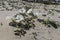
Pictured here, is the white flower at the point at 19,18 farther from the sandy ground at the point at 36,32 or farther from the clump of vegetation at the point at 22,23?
the sandy ground at the point at 36,32

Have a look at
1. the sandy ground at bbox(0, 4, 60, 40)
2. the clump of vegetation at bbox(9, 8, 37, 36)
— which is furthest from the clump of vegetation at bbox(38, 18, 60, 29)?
the clump of vegetation at bbox(9, 8, 37, 36)

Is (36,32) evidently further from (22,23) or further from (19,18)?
(19,18)

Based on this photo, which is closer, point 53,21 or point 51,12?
point 53,21

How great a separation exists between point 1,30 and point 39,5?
3.32 metres

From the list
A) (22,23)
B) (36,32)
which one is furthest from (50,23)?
(22,23)

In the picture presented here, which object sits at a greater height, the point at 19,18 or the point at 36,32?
the point at 19,18

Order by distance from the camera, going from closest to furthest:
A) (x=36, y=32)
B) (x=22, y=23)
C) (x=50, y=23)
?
(x=36, y=32)
(x=22, y=23)
(x=50, y=23)

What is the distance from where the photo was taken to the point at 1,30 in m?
5.76

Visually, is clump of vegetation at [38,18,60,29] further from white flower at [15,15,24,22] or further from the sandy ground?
white flower at [15,15,24,22]

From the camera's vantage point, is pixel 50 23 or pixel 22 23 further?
pixel 50 23

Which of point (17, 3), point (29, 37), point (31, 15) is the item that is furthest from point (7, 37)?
point (17, 3)

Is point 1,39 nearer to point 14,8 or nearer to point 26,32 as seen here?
point 26,32

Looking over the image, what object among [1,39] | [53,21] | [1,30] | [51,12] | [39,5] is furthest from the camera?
[39,5]

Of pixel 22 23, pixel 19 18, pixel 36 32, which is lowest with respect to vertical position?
pixel 36 32
